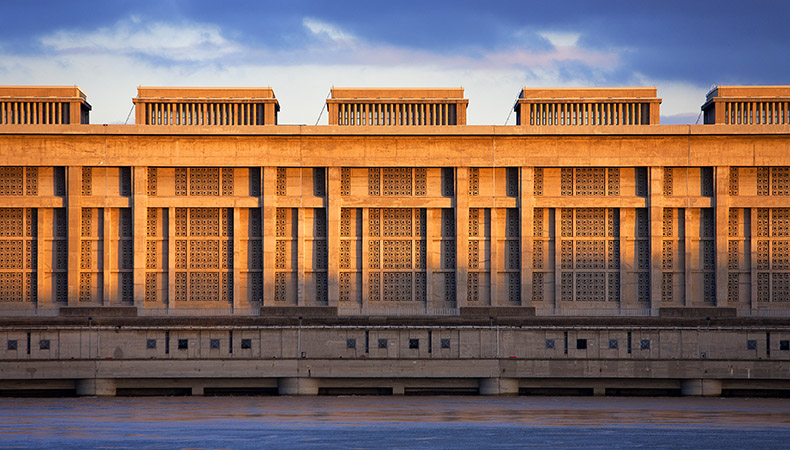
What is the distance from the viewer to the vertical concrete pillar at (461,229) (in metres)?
88.6

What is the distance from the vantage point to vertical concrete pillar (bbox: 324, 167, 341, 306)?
88562mm

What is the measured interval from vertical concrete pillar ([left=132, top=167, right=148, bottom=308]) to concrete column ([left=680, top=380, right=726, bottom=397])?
120ft

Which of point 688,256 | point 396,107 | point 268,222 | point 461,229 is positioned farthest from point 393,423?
point 396,107

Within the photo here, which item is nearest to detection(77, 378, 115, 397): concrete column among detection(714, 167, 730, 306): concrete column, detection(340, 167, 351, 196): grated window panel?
detection(340, 167, 351, 196): grated window panel

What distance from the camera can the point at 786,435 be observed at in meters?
59.4

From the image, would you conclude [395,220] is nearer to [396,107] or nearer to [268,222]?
[268,222]

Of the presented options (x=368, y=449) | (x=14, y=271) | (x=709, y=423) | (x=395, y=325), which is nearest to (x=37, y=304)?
(x=14, y=271)

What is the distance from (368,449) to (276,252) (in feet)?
119

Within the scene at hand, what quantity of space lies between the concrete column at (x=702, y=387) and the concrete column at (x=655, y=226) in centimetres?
943

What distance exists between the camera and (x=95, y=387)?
3142 inches

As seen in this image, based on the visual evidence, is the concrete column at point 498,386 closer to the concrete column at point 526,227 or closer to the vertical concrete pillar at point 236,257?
the concrete column at point 526,227

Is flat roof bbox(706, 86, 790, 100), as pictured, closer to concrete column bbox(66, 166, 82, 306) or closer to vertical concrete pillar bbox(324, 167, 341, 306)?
vertical concrete pillar bbox(324, 167, 341, 306)

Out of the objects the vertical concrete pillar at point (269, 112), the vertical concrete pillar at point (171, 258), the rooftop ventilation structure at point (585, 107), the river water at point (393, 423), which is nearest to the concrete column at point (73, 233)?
the vertical concrete pillar at point (171, 258)

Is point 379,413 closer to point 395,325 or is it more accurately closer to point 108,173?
point 395,325
